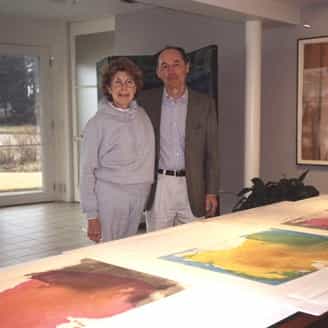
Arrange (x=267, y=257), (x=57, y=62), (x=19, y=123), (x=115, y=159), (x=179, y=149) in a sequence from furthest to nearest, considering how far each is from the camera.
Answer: (x=57, y=62)
(x=19, y=123)
(x=179, y=149)
(x=115, y=159)
(x=267, y=257)

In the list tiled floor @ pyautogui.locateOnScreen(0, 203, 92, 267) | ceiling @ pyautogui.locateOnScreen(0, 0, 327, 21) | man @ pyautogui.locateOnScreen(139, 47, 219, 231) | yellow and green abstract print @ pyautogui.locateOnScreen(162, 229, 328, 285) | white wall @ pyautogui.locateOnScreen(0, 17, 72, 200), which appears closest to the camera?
yellow and green abstract print @ pyautogui.locateOnScreen(162, 229, 328, 285)

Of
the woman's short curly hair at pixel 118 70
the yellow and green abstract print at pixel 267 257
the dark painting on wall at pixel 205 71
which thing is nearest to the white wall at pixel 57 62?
the dark painting on wall at pixel 205 71

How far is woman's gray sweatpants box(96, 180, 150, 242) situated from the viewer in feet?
7.95

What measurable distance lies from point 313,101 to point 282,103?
315 mm

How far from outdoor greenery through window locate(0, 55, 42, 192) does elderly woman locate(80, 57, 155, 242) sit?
190 inches

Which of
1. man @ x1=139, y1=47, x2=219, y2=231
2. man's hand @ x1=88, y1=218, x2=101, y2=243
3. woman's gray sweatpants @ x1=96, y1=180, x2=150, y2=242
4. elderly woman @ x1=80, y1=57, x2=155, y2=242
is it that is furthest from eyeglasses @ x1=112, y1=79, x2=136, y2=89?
man's hand @ x1=88, y1=218, x2=101, y2=243

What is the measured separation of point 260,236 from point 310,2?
3.20m

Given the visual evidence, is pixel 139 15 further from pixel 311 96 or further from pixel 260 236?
pixel 260 236

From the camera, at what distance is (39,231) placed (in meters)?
5.57

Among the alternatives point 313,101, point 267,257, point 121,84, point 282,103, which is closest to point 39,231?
point 282,103

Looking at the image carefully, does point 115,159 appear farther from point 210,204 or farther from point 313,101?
point 313,101

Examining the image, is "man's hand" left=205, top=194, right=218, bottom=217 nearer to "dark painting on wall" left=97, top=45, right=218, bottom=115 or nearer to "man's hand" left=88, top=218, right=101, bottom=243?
"man's hand" left=88, top=218, right=101, bottom=243

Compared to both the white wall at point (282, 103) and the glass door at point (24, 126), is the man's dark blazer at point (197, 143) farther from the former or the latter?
the glass door at point (24, 126)

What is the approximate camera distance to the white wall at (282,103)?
4.69 metres
